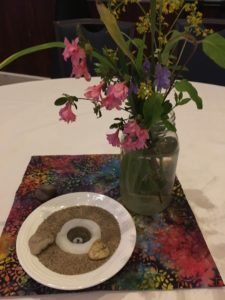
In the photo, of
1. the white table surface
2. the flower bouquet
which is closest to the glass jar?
the flower bouquet

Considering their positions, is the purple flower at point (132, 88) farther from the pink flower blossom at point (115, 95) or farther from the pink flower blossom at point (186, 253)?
the pink flower blossom at point (186, 253)

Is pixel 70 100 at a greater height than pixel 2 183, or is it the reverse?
pixel 70 100

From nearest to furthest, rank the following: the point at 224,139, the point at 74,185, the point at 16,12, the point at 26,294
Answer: the point at 26,294
the point at 74,185
the point at 224,139
the point at 16,12

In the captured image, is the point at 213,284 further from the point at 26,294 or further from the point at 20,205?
the point at 20,205

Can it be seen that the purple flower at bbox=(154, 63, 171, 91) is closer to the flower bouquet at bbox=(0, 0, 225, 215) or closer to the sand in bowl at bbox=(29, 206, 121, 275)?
the flower bouquet at bbox=(0, 0, 225, 215)

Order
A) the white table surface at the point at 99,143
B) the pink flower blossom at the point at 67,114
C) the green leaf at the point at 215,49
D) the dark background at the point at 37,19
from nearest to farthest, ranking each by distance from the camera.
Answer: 1. the green leaf at the point at 215,49
2. the pink flower blossom at the point at 67,114
3. the white table surface at the point at 99,143
4. the dark background at the point at 37,19

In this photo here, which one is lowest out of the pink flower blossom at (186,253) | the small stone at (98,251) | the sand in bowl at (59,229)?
the pink flower blossom at (186,253)

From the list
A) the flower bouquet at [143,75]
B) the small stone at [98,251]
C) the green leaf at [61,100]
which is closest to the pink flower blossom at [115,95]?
the flower bouquet at [143,75]

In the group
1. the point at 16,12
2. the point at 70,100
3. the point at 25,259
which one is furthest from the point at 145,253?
the point at 16,12
